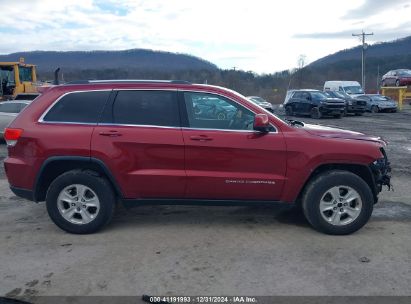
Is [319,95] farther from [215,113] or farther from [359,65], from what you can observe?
[359,65]

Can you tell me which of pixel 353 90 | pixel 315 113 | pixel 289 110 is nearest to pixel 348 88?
pixel 353 90

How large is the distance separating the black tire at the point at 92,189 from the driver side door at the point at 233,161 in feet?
3.06

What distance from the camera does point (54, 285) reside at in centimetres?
399

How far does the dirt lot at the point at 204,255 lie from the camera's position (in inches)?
156

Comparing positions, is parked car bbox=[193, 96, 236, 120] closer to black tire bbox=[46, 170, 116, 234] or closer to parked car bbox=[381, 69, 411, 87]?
black tire bbox=[46, 170, 116, 234]

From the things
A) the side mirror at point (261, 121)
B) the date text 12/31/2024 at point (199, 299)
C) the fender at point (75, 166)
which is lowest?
the date text 12/31/2024 at point (199, 299)

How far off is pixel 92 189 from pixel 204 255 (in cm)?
154

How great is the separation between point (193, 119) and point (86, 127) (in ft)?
4.00

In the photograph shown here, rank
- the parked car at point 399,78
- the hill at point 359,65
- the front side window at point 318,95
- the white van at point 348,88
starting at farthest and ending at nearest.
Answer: the hill at point 359,65 < the parked car at point 399,78 < the white van at point 348,88 < the front side window at point 318,95

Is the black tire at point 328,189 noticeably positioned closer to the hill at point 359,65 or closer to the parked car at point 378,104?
the parked car at point 378,104

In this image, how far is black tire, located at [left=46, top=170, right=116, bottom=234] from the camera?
5234 millimetres

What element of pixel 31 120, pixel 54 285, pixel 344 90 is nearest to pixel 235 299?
pixel 54 285

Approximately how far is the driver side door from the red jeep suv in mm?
11

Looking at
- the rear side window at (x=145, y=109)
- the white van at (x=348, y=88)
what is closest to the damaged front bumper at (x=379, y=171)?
the rear side window at (x=145, y=109)
